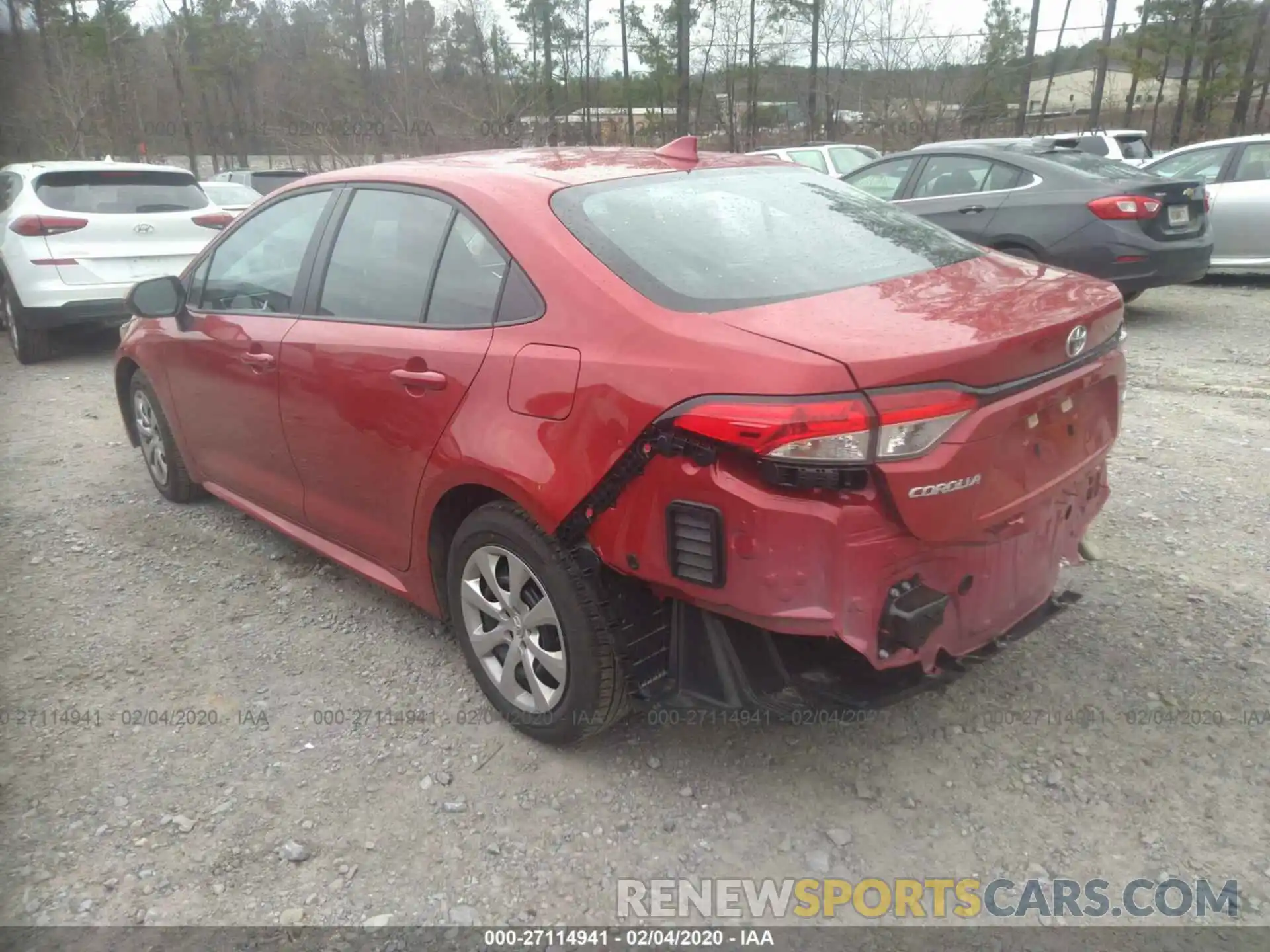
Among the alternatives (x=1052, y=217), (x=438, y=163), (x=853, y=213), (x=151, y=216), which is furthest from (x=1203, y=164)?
(x=151, y=216)

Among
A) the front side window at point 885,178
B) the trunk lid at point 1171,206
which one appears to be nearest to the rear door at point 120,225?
the front side window at point 885,178

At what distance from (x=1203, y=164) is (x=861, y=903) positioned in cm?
1038

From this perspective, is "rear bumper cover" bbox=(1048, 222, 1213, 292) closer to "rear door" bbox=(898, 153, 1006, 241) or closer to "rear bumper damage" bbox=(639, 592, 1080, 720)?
"rear door" bbox=(898, 153, 1006, 241)

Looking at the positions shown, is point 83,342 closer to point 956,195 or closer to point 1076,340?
point 956,195

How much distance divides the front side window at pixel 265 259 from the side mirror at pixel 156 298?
0.11 m

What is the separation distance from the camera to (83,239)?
7.97 metres

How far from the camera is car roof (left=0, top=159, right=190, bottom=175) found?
26.7 feet

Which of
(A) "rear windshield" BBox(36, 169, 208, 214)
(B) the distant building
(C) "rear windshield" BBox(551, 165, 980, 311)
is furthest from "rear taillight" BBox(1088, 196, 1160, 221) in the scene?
A: (B) the distant building

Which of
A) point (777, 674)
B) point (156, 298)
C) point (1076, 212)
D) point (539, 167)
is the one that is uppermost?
point (539, 167)

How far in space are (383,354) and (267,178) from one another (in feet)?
54.2

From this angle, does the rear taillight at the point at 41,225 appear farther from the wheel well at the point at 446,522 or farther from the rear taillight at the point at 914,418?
the rear taillight at the point at 914,418

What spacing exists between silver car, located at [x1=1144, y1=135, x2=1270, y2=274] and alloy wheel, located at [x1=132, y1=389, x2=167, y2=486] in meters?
9.64

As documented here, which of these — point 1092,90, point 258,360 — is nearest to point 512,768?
point 258,360

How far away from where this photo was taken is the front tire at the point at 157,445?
15.4 ft
